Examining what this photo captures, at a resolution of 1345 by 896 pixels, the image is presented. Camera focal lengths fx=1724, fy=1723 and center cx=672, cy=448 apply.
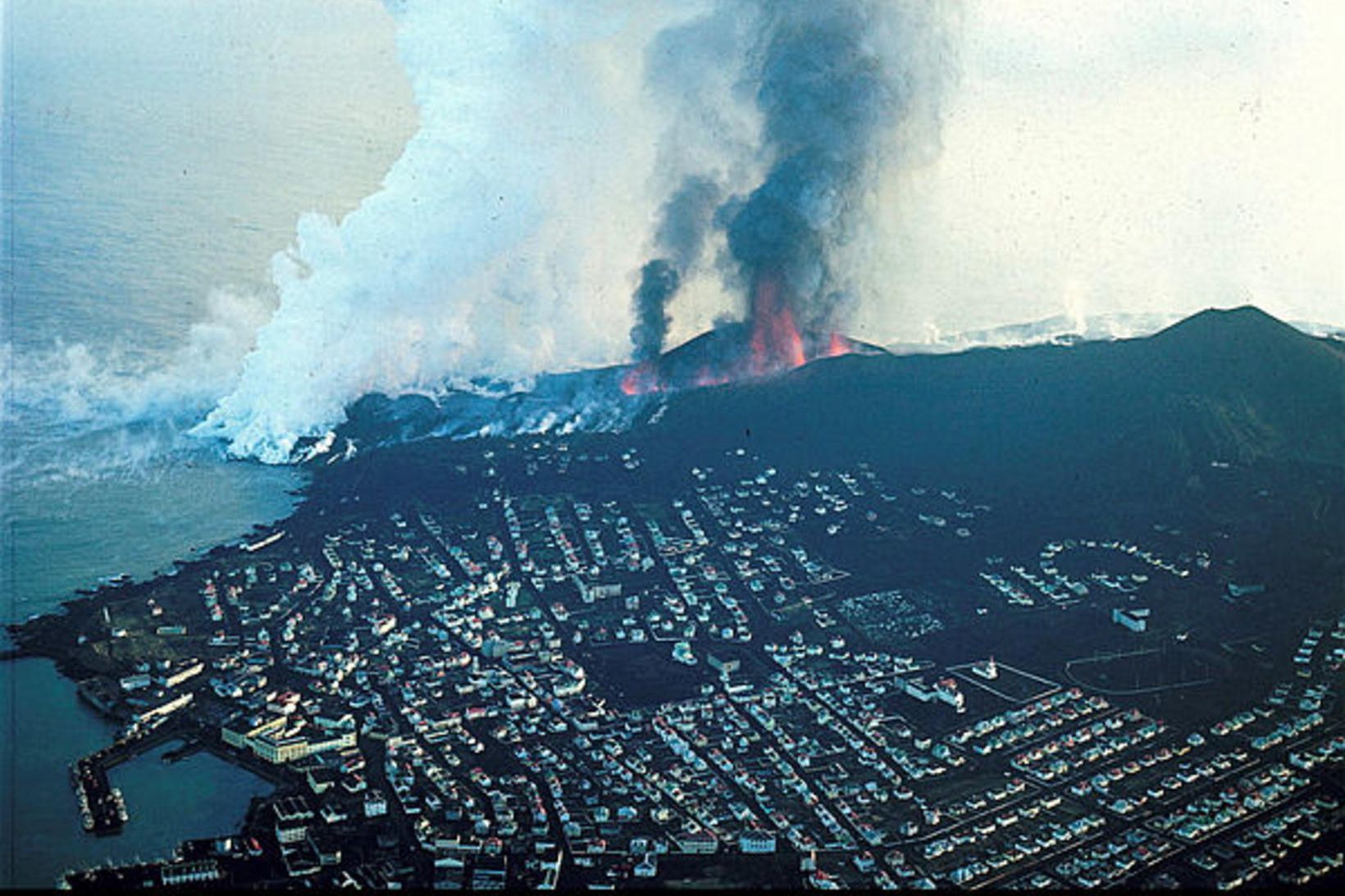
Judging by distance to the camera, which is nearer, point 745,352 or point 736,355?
point 736,355

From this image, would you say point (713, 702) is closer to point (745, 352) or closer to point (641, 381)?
point (641, 381)

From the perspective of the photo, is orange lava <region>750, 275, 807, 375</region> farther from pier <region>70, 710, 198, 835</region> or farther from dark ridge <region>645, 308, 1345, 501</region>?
pier <region>70, 710, 198, 835</region>

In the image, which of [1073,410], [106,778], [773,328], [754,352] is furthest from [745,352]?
[106,778]

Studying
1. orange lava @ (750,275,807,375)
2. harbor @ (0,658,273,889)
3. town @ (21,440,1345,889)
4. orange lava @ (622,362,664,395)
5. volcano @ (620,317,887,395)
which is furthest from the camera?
orange lava @ (750,275,807,375)

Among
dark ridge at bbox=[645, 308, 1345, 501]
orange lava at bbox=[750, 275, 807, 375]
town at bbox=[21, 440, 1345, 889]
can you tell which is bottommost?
town at bbox=[21, 440, 1345, 889]

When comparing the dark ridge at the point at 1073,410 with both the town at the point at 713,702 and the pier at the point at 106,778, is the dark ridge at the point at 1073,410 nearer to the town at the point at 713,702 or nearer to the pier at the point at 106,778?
the town at the point at 713,702

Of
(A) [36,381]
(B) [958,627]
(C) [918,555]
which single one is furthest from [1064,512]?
(A) [36,381]

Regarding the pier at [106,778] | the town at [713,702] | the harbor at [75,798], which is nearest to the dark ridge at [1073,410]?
the town at [713,702]

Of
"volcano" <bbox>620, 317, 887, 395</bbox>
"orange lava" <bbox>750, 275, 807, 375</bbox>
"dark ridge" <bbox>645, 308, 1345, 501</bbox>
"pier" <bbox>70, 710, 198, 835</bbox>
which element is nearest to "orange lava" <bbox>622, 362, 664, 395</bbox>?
"volcano" <bbox>620, 317, 887, 395</bbox>
